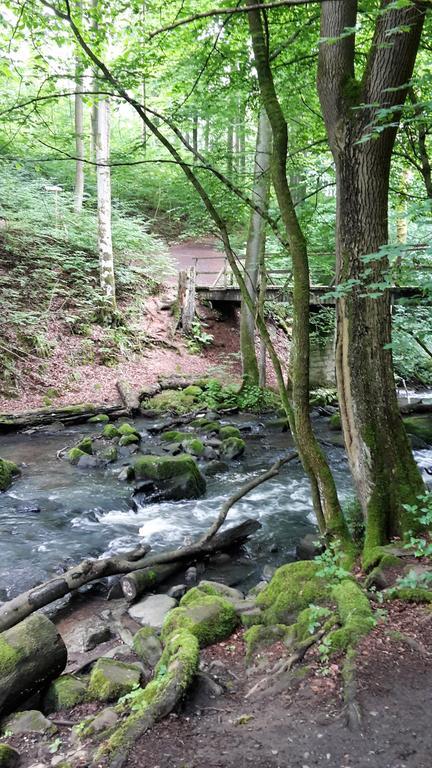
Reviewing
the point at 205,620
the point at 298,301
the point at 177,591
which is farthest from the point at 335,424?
the point at 205,620

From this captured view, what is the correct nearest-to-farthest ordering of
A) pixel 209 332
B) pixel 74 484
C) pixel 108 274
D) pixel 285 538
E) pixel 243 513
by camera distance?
pixel 285 538, pixel 243 513, pixel 74 484, pixel 108 274, pixel 209 332

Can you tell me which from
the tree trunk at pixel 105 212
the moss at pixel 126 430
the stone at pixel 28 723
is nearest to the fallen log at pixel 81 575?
the stone at pixel 28 723

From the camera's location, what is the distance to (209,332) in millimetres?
18688

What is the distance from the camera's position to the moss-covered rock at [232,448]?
1038 centimetres

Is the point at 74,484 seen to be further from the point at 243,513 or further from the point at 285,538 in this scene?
the point at 285,538

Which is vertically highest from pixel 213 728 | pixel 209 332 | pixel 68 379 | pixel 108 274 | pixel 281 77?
pixel 281 77

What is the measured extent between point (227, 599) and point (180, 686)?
1.58 metres

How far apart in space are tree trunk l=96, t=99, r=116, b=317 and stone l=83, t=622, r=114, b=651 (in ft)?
40.4

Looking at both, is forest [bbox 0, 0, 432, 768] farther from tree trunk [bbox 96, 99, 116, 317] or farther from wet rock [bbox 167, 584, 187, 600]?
tree trunk [bbox 96, 99, 116, 317]

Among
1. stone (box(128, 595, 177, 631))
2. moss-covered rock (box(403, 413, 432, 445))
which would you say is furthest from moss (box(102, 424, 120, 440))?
moss-covered rock (box(403, 413, 432, 445))

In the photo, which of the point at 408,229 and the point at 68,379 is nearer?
the point at 68,379

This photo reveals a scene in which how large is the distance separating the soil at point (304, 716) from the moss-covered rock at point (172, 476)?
4.65 m

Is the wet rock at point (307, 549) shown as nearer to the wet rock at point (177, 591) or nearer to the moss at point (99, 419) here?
the wet rock at point (177, 591)

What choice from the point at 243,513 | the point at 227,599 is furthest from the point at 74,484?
the point at 227,599
